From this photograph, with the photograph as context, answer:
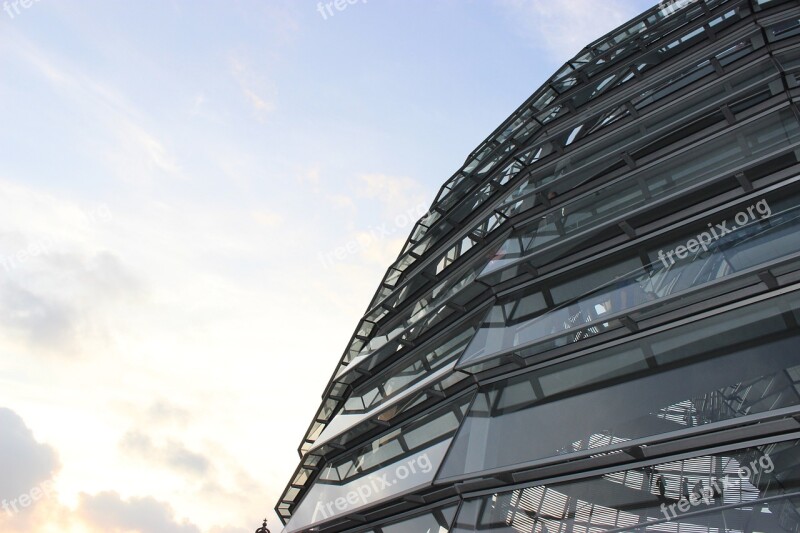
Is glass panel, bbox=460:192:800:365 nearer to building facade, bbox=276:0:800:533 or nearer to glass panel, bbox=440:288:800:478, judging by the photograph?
building facade, bbox=276:0:800:533

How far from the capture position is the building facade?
5871 millimetres

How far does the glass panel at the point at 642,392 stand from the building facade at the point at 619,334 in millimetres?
19

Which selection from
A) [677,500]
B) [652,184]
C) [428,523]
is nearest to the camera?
[677,500]

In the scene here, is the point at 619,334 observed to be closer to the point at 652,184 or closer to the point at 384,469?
the point at 652,184

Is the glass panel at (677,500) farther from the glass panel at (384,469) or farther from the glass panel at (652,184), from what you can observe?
the glass panel at (652,184)

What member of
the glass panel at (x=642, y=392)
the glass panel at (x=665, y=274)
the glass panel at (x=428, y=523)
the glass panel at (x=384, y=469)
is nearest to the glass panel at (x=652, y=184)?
the glass panel at (x=665, y=274)

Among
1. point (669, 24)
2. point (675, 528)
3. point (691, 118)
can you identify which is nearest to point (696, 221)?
point (691, 118)

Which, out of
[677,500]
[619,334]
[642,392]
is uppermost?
[619,334]

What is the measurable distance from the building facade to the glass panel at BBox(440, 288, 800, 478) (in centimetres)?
2

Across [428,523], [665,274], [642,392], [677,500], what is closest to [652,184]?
[665,274]

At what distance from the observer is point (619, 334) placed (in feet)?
24.3

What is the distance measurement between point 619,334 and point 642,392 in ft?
2.94

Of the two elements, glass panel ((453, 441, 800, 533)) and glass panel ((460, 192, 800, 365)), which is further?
glass panel ((460, 192, 800, 365))

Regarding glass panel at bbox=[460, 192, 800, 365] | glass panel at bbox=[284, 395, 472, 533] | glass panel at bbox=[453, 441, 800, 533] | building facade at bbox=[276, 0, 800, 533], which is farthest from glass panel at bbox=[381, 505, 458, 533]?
glass panel at bbox=[460, 192, 800, 365]
